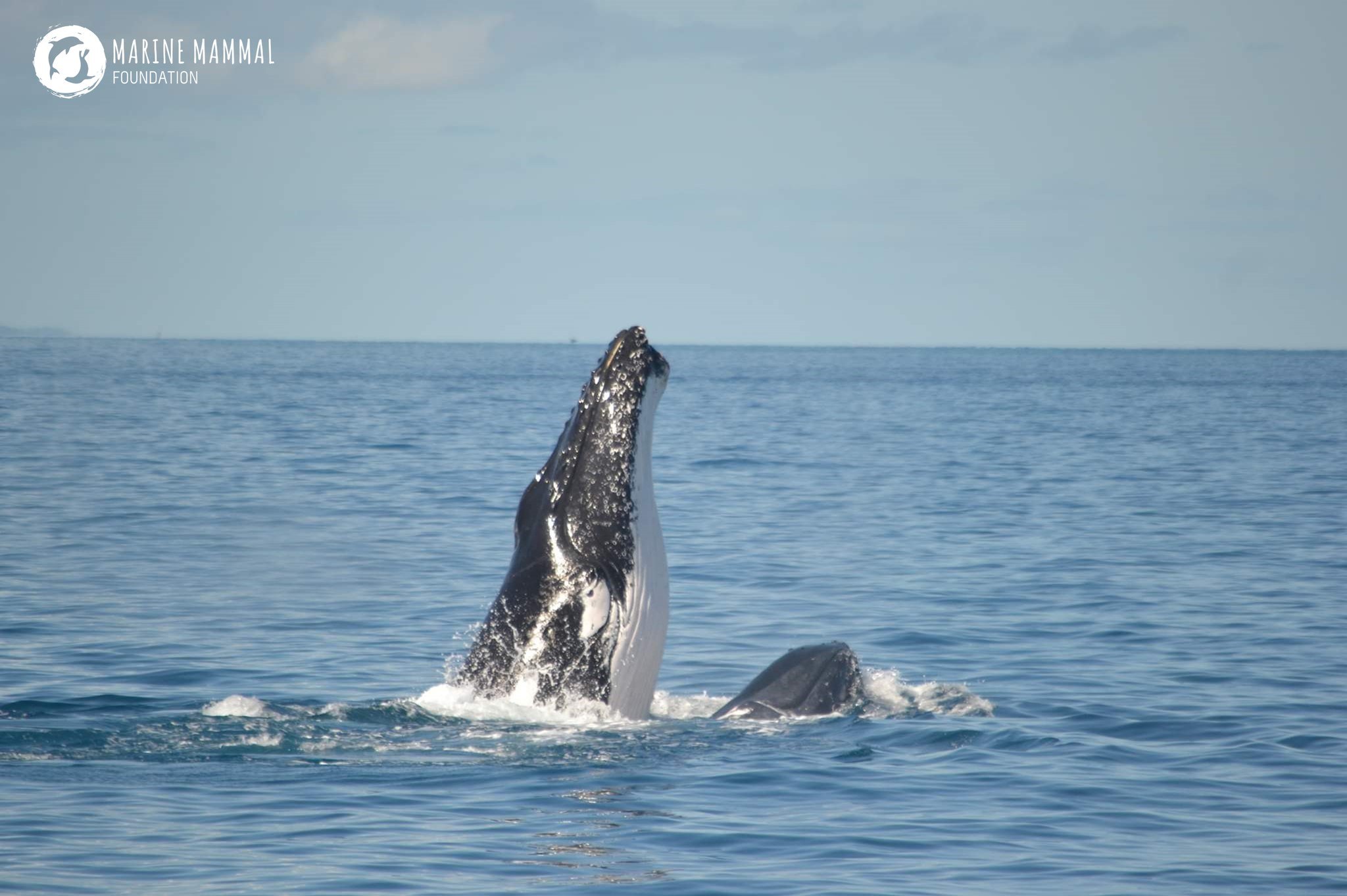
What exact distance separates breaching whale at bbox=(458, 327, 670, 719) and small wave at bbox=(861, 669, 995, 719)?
3363 mm

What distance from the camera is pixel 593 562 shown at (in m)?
9.83

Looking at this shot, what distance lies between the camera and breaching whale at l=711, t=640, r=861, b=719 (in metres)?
12.1

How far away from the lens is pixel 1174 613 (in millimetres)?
19219

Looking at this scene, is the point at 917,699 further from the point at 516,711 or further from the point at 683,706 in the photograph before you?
the point at 516,711

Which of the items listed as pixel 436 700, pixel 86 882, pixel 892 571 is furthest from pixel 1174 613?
pixel 86 882

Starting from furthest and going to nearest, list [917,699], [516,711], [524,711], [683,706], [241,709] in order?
[917,699] < [683,706] < [241,709] < [516,711] < [524,711]

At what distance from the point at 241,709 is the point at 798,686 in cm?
417

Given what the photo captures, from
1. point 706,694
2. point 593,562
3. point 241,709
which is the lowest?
point 706,694

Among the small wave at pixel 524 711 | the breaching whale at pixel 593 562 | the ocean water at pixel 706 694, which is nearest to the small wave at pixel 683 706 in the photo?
the ocean water at pixel 706 694

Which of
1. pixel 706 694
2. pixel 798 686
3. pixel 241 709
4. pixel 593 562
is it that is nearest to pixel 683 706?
pixel 798 686

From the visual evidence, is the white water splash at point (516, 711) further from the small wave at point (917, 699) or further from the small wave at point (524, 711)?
the small wave at point (917, 699)

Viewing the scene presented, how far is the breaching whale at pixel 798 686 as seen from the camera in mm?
12062

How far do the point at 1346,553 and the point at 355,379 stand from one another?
329 feet

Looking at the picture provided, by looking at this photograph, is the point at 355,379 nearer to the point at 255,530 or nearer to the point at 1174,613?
the point at 255,530
